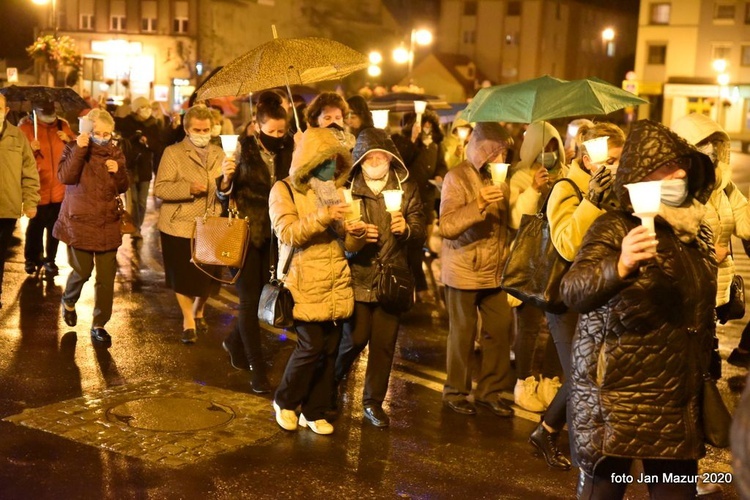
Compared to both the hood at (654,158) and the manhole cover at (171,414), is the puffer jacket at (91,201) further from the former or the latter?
the hood at (654,158)

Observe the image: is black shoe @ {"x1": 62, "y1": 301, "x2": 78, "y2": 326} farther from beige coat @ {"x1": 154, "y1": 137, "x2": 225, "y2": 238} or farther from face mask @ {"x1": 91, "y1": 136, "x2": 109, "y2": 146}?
face mask @ {"x1": 91, "y1": 136, "x2": 109, "y2": 146}

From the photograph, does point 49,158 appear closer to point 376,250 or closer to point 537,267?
point 376,250

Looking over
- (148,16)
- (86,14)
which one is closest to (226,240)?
(148,16)

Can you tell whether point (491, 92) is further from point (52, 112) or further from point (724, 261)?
point (52, 112)

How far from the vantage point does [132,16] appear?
63.3 metres

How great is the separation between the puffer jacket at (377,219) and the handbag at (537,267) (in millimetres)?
1053

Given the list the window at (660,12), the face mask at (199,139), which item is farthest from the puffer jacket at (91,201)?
the window at (660,12)

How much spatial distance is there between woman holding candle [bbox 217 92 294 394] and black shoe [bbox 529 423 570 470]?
2.26 m

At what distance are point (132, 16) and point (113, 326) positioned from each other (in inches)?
2234

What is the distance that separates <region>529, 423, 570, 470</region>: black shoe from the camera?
21.4 ft

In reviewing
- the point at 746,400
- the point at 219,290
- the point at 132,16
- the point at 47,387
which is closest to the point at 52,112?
the point at 219,290

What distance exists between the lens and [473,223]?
291 inches

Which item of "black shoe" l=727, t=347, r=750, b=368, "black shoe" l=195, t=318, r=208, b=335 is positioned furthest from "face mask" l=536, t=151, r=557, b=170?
"black shoe" l=195, t=318, r=208, b=335

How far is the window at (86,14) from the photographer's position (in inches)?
2485
